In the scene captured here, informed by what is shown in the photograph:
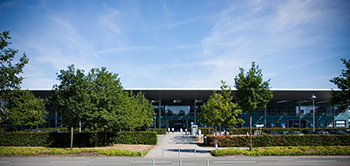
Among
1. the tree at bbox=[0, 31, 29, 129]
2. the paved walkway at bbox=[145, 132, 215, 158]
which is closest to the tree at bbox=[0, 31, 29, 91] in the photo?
the tree at bbox=[0, 31, 29, 129]

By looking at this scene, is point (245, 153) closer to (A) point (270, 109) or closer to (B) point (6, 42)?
(B) point (6, 42)

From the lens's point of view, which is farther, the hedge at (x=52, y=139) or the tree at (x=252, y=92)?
the hedge at (x=52, y=139)

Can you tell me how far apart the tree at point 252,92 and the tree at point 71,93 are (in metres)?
14.4

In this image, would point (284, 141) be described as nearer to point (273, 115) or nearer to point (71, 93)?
point (71, 93)

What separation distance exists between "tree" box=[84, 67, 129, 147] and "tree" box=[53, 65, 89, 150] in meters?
0.74

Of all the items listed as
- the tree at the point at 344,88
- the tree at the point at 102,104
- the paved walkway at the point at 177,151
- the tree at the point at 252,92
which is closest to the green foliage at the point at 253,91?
the tree at the point at 252,92

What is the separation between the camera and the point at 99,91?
953 inches

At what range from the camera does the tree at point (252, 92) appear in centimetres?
2018

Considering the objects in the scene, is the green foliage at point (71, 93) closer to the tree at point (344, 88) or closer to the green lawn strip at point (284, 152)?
the green lawn strip at point (284, 152)

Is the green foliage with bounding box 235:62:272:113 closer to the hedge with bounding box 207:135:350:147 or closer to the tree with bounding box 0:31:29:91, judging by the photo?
the hedge with bounding box 207:135:350:147

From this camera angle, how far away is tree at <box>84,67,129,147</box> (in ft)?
74.5

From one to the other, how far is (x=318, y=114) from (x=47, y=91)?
77840 mm

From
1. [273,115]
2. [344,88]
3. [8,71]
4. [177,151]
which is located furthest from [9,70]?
[273,115]

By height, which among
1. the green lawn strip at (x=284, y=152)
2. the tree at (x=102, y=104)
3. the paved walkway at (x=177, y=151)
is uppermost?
the tree at (x=102, y=104)
